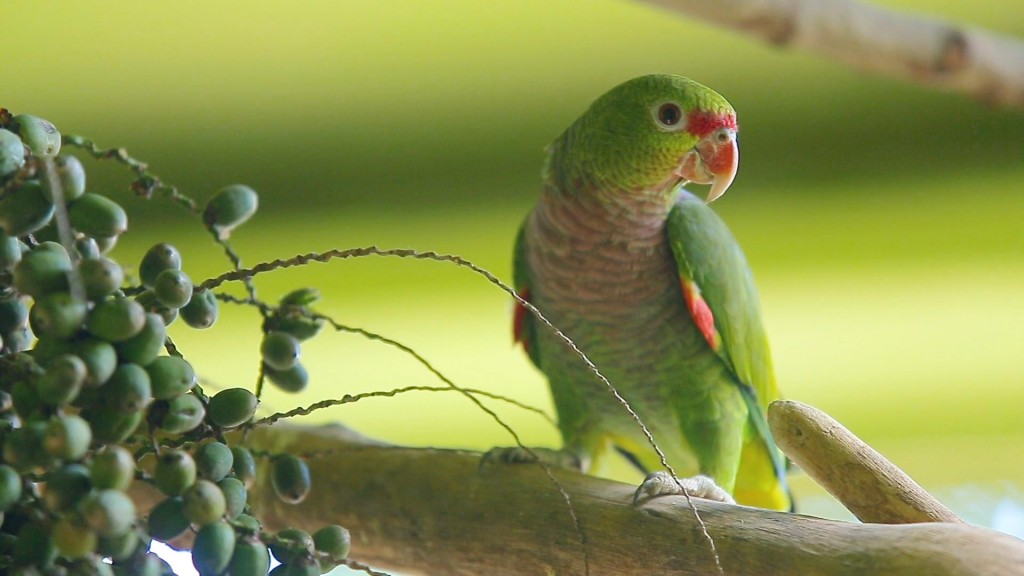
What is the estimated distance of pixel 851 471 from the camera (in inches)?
30.8

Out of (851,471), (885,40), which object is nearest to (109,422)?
(851,471)

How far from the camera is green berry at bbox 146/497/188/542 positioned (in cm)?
49

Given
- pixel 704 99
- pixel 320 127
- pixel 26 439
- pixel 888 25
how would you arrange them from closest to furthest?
pixel 26 439, pixel 704 99, pixel 888 25, pixel 320 127

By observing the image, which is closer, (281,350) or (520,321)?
(281,350)

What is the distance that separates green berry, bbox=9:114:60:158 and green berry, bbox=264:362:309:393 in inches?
8.6

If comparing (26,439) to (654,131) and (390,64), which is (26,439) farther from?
(390,64)

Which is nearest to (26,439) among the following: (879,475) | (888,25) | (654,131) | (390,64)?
(879,475)

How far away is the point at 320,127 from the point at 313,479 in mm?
1142

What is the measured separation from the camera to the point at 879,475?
0.77 meters

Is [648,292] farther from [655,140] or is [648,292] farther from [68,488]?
[68,488]

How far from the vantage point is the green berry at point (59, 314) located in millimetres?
456

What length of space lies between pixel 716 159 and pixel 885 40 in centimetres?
65

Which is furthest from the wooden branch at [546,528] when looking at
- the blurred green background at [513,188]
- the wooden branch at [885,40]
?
the blurred green background at [513,188]

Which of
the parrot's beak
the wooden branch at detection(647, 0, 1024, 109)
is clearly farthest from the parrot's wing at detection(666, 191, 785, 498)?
the wooden branch at detection(647, 0, 1024, 109)
